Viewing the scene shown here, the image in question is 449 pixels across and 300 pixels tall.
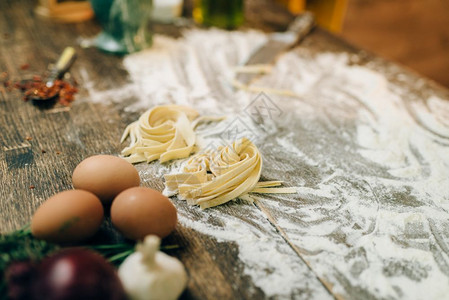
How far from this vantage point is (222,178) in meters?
1.07

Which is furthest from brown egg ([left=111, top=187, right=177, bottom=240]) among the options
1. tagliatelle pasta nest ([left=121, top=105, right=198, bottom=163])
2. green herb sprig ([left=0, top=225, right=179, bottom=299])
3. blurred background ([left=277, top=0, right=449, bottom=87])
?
blurred background ([left=277, top=0, right=449, bottom=87])

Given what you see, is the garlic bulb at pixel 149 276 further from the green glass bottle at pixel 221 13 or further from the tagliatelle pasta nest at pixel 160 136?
the green glass bottle at pixel 221 13

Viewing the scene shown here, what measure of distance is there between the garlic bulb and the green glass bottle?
1.61 m

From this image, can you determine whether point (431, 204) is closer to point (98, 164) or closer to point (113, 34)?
point (98, 164)

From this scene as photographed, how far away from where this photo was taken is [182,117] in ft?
4.27

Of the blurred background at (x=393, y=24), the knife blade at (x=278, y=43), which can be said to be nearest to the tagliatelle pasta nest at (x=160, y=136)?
the knife blade at (x=278, y=43)

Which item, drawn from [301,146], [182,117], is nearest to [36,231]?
[182,117]

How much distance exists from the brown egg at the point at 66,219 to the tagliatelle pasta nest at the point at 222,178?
27 centimetres

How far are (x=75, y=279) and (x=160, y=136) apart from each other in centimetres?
62

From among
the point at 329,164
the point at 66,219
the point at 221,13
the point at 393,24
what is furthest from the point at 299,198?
the point at 393,24

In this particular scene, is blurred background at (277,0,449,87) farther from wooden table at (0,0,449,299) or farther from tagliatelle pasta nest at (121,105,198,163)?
tagliatelle pasta nest at (121,105,198,163)

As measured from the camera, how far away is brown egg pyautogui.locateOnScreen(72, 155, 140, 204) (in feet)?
3.10

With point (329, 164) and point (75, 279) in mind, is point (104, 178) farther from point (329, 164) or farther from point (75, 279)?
point (329, 164)

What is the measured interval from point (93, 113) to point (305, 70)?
0.94 metres
